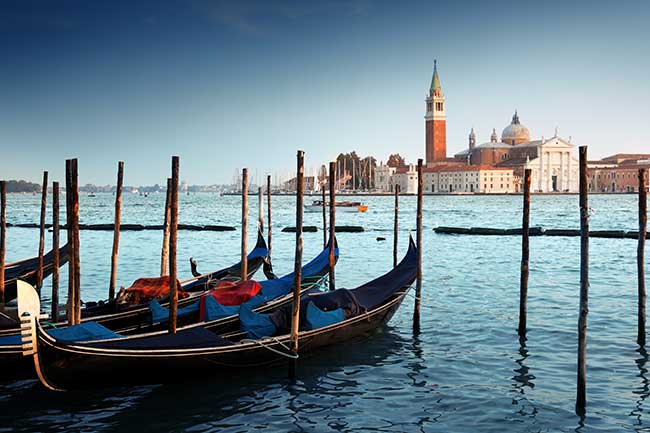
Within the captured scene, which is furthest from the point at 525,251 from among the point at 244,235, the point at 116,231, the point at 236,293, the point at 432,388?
the point at 116,231

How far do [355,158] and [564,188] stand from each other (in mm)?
24330

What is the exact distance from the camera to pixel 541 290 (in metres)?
10.0

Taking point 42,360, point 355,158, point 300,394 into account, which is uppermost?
point 355,158

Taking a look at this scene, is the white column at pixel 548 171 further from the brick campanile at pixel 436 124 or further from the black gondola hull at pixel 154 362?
the black gondola hull at pixel 154 362

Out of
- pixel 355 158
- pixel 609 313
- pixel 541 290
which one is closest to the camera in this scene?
pixel 609 313

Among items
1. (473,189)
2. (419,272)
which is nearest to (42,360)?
(419,272)

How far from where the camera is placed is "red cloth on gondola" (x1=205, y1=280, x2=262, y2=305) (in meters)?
6.68

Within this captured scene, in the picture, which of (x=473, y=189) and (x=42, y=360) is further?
(x=473, y=189)

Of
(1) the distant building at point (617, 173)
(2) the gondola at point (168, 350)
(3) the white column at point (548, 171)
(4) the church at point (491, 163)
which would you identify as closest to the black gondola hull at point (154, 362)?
(2) the gondola at point (168, 350)

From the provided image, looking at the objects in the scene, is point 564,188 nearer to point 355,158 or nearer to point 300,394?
point 355,158

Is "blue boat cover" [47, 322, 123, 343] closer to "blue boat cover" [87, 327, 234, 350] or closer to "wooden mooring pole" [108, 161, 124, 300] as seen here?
"blue boat cover" [87, 327, 234, 350]

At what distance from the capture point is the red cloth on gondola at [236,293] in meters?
6.68

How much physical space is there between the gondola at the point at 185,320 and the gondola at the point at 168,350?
211 mm

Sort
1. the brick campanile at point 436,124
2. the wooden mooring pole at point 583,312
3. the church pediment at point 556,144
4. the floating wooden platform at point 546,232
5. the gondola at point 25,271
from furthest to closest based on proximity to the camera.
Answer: the brick campanile at point 436,124, the church pediment at point 556,144, the floating wooden platform at point 546,232, the gondola at point 25,271, the wooden mooring pole at point 583,312
